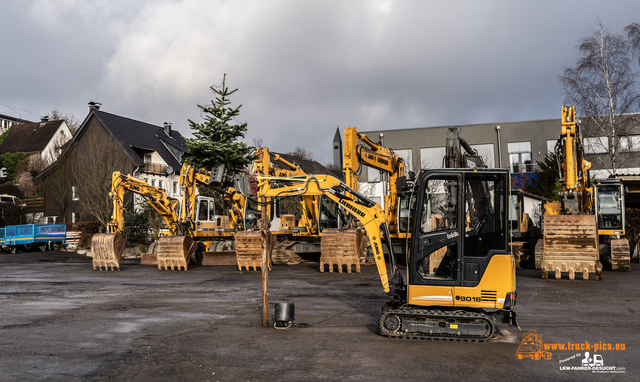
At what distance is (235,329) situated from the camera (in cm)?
935

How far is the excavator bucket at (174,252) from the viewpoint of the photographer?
2198 cm

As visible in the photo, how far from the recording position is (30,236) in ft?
117

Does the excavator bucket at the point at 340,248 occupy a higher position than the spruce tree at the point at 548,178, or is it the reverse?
the spruce tree at the point at 548,178

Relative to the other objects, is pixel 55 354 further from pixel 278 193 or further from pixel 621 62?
pixel 621 62

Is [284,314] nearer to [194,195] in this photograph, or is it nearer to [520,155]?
[194,195]

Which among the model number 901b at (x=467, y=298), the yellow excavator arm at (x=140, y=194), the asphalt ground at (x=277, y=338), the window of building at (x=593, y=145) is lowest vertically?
the asphalt ground at (x=277, y=338)

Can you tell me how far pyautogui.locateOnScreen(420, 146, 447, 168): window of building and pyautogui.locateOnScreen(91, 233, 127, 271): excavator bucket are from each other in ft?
94.9

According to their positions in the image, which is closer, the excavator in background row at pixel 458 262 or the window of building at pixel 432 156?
the excavator in background row at pixel 458 262

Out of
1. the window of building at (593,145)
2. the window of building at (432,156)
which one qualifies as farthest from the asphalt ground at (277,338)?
the window of building at (432,156)

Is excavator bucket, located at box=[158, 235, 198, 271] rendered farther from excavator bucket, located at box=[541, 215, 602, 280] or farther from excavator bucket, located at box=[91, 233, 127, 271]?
excavator bucket, located at box=[541, 215, 602, 280]

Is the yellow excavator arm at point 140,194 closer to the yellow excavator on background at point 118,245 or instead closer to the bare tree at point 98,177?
the yellow excavator on background at point 118,245

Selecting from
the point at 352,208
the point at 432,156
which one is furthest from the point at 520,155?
the point at 352,208

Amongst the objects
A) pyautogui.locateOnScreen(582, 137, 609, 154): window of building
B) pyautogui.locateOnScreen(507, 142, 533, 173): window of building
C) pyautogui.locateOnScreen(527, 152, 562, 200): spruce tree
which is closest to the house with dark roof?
pyautogui.locateOnScreen(527, 152, 562, 200): spruce tree

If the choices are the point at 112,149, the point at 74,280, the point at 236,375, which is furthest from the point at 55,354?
the point at 112,149
